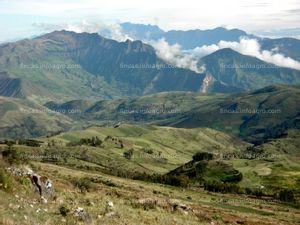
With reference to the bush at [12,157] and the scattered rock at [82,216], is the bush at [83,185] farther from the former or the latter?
the scattered rock at [82,216]

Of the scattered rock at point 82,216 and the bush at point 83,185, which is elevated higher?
the scattered rock at point 82,216

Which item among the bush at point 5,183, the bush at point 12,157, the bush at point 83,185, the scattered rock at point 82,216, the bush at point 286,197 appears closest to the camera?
the scattered rock at point 82,216

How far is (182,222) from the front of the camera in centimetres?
4222

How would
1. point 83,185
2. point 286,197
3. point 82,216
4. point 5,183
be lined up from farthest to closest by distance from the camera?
1. point 286,197
2. point 83,185
3. point 5,183
4. point 82,216

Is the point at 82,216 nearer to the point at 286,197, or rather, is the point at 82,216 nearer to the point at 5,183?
the point at 5,183

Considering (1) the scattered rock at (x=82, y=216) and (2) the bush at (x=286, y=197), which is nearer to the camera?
(1) the scattered rock at (x=82, y=216)

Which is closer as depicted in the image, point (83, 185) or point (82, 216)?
point (82, 216)

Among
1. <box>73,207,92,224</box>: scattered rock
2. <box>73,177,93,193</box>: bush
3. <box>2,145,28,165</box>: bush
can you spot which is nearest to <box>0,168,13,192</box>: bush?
<box>73,207,92,224</box>: scattered rock

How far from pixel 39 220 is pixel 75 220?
126 inches

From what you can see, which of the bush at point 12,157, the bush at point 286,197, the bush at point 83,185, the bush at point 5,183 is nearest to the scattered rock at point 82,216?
the bush at point 5,183

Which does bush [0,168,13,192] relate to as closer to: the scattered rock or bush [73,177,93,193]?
the scattered rock

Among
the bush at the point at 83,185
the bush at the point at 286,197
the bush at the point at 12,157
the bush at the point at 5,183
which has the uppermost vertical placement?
the bush at the point at 5,183

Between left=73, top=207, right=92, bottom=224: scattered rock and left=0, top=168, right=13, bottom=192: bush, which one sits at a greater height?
→ left=0, top=168, right=13, bottom=192: bush

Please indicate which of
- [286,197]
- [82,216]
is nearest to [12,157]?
[82,216]
